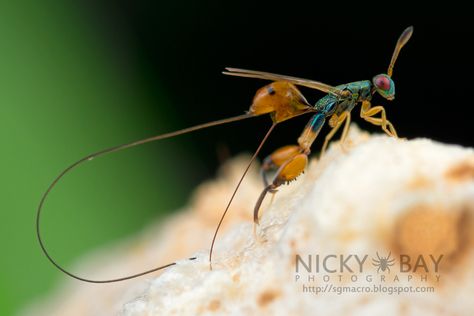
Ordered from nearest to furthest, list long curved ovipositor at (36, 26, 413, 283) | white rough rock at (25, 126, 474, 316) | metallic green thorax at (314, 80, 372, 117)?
white rough rock at (25, 126, 474, 316) < long curved ovipositor at (36, 26, 413, 283) < metallic green thorax at (314, 80, 372, 117)

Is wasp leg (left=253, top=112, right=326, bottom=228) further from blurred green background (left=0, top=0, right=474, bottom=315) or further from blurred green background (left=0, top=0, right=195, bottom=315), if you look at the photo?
blurred green background (left=0, top=0, right=195, bottom=315)

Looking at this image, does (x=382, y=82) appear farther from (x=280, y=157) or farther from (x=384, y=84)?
(x=280, y=157)

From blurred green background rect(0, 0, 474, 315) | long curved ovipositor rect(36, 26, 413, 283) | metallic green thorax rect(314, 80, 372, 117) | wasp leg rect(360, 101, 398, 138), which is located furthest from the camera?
blurred green background rect(0, 0, 474, 315)

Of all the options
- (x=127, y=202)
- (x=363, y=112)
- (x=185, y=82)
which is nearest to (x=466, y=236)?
(x=363, y=112)

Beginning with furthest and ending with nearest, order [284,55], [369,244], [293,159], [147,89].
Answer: [147,89] < [284,55] < [293,159] < [369,244]

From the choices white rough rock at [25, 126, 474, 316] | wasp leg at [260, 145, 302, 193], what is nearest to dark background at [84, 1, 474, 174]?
wasp leg at [260, 145, 302, 193]

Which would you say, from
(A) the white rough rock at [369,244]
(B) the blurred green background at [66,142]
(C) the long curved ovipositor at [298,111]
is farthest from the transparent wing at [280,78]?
(B) the blurred green background at [66,142]

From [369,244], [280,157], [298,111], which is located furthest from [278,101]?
[369,244]
